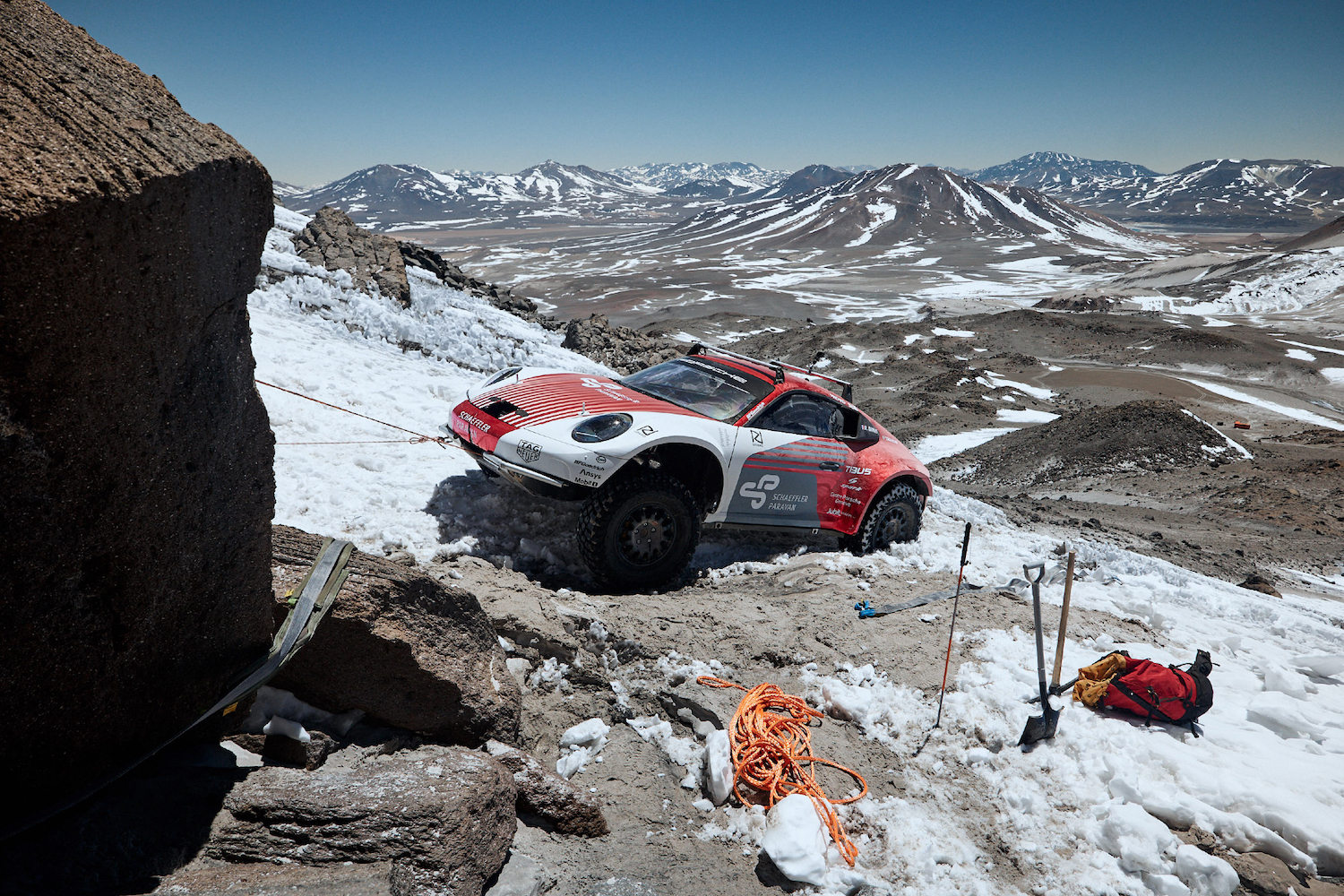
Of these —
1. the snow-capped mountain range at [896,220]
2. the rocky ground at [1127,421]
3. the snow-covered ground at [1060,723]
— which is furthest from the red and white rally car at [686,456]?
the snow-capped mountain range at [896,220]

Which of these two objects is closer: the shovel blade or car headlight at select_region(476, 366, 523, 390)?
the shovel blade

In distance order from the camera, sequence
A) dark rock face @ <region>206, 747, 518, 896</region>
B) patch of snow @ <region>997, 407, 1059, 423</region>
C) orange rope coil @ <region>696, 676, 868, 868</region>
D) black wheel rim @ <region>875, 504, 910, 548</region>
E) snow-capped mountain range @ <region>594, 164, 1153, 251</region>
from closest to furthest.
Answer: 1. dark rock face @ <region>206, 747, 518, 896</region>
2. orange rope coil @ <region>696, 676, 868, 868</region>
3. black wheel rim @ <region>875, 504, 910, 548</region>
4. patch of snow @ <region>997, 407, 1059, 423</region>
5. snow-capped mountain range @ <region>594, 164, 1153, 251</region>

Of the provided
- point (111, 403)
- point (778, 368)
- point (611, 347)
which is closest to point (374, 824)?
point (111, 403)

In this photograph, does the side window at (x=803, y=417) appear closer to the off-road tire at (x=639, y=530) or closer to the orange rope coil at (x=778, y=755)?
the off-road tire at (x=639, y=530)

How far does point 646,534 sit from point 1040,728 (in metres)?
2.75

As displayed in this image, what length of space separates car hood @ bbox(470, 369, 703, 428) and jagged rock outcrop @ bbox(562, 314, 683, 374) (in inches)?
431

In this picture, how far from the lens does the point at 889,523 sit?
6.89 meters

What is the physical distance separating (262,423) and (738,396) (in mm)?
4130

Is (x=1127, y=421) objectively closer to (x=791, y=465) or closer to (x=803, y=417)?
(x=803, y=417)

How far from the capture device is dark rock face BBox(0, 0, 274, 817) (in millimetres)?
1715

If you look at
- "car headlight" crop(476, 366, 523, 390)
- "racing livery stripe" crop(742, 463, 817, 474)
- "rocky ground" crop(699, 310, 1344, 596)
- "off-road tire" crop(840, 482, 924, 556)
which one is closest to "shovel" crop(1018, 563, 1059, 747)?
"racing livery stripe" crop(742, 463, 817, 474)

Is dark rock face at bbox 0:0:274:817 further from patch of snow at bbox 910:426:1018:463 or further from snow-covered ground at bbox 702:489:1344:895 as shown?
patch of snow at bbox 910:426:1018:463

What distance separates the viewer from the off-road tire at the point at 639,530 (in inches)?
201

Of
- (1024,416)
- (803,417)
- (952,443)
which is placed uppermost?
(803,417)
